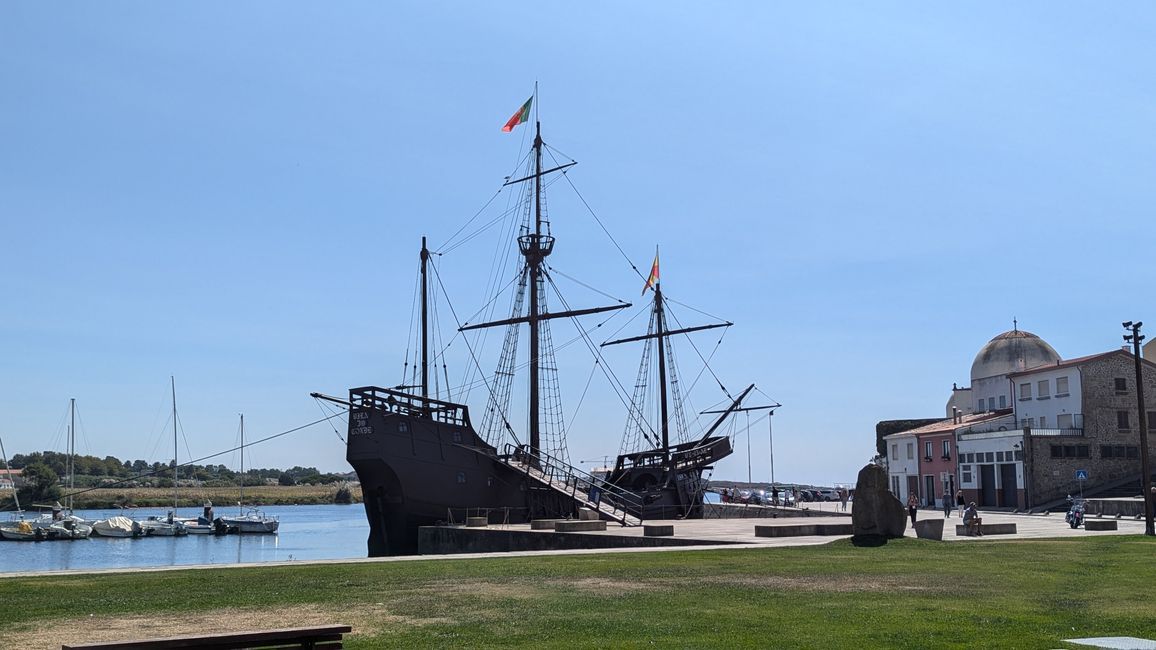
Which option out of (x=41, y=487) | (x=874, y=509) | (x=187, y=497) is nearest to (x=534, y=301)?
(x=874, y=509)

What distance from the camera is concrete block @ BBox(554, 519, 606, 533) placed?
32594 millimetres

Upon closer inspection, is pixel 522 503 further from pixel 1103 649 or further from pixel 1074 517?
pixel 1103 649

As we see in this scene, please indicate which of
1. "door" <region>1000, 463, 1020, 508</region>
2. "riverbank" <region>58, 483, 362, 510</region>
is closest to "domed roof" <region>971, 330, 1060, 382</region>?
"door" <region>1000, 463, 1020, 508</region>

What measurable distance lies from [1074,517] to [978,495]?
28.3 m

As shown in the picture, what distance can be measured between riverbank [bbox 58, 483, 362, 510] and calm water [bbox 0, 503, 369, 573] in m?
49.6

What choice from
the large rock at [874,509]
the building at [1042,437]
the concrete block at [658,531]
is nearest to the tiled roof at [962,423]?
the building at [1042,437]

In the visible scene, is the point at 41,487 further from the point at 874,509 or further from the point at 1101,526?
the point at 874,509

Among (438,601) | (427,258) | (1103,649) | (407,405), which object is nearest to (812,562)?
(438,601)

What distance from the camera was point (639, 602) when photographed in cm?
1430

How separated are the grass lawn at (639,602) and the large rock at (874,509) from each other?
138 inches

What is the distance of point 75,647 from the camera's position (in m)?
8.40

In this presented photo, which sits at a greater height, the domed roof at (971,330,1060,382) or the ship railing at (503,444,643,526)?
the domed roof at (971,330,1060,382)

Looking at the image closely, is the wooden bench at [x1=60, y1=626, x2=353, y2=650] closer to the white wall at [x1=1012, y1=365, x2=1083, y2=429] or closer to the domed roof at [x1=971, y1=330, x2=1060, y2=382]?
the white wall at [x1=1012, y1=365, x2=1083, y2=429]

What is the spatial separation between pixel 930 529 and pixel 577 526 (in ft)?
35.4
